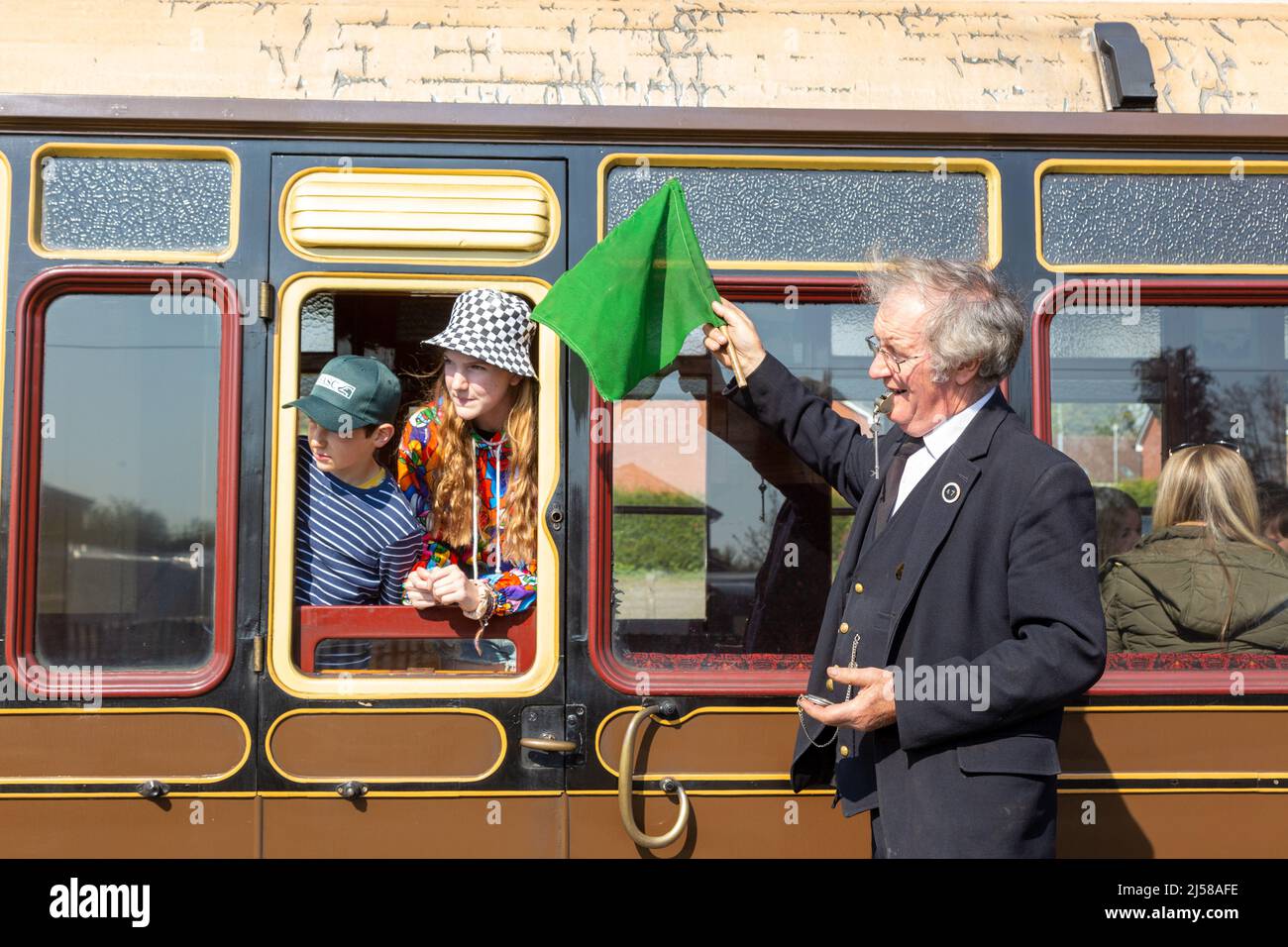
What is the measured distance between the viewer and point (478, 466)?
2.71m

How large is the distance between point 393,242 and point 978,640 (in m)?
1.60

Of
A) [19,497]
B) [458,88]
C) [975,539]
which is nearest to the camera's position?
[975,539]

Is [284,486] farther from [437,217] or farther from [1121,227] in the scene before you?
[1121,227]

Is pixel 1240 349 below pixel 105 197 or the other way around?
below

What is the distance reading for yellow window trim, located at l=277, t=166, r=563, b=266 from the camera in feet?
8.41

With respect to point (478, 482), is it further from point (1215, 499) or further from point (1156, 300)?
point (1215, 499)

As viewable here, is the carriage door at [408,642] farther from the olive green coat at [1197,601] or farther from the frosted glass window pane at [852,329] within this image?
the olive green coat at [1197,601]

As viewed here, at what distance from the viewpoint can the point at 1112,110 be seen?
8.87 ft

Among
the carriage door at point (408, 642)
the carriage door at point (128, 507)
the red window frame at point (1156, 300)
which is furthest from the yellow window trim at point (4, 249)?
the red window frame at point (1156, 300)

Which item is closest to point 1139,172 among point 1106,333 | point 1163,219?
point 1163,219

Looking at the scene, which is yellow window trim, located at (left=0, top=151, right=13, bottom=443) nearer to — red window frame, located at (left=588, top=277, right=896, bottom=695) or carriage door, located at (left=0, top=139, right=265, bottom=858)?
carriage door, located at (left=0, top=139, right=265, bottom=858)

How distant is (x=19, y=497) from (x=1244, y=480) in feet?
10.1

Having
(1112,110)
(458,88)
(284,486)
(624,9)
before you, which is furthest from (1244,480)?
(284,486)

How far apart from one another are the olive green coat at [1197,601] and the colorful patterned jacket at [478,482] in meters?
1.53
